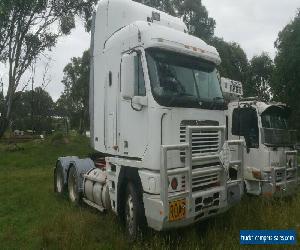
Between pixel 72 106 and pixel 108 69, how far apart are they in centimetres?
5713

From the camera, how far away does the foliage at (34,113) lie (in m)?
46.9

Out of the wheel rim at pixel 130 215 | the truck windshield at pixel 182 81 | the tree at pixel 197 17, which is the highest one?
the tree at pixel 197 17

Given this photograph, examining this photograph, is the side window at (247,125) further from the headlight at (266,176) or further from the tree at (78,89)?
the tree at (78,89)

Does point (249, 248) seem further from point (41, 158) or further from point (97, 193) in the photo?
point (41, 158)

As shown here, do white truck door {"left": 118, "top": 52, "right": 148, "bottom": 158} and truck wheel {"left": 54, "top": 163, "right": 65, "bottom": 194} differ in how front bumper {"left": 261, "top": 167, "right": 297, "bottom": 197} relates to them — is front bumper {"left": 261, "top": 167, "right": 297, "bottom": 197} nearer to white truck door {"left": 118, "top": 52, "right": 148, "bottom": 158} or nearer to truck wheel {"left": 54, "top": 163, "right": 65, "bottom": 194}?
white truck door {"left": 118, "top": 52, "right": 148, "bottom": 158}

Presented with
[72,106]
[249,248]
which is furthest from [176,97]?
[72,106]

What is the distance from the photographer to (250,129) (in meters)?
9.95

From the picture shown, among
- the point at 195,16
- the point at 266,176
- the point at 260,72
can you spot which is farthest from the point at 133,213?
the point at 260,72

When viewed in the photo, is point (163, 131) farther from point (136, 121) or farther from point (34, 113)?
point (34, 113)

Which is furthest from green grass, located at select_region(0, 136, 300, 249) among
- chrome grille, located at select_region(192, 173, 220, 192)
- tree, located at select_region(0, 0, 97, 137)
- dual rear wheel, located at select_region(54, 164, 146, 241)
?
tree, located at select_region(0, 0, 97, 137)

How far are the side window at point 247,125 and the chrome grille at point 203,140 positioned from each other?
10.0 feet

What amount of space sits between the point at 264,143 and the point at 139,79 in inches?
175

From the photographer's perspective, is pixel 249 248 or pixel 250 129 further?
pixel 250 129

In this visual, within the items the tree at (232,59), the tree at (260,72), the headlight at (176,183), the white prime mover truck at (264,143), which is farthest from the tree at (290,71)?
the headlight at (176,183)
